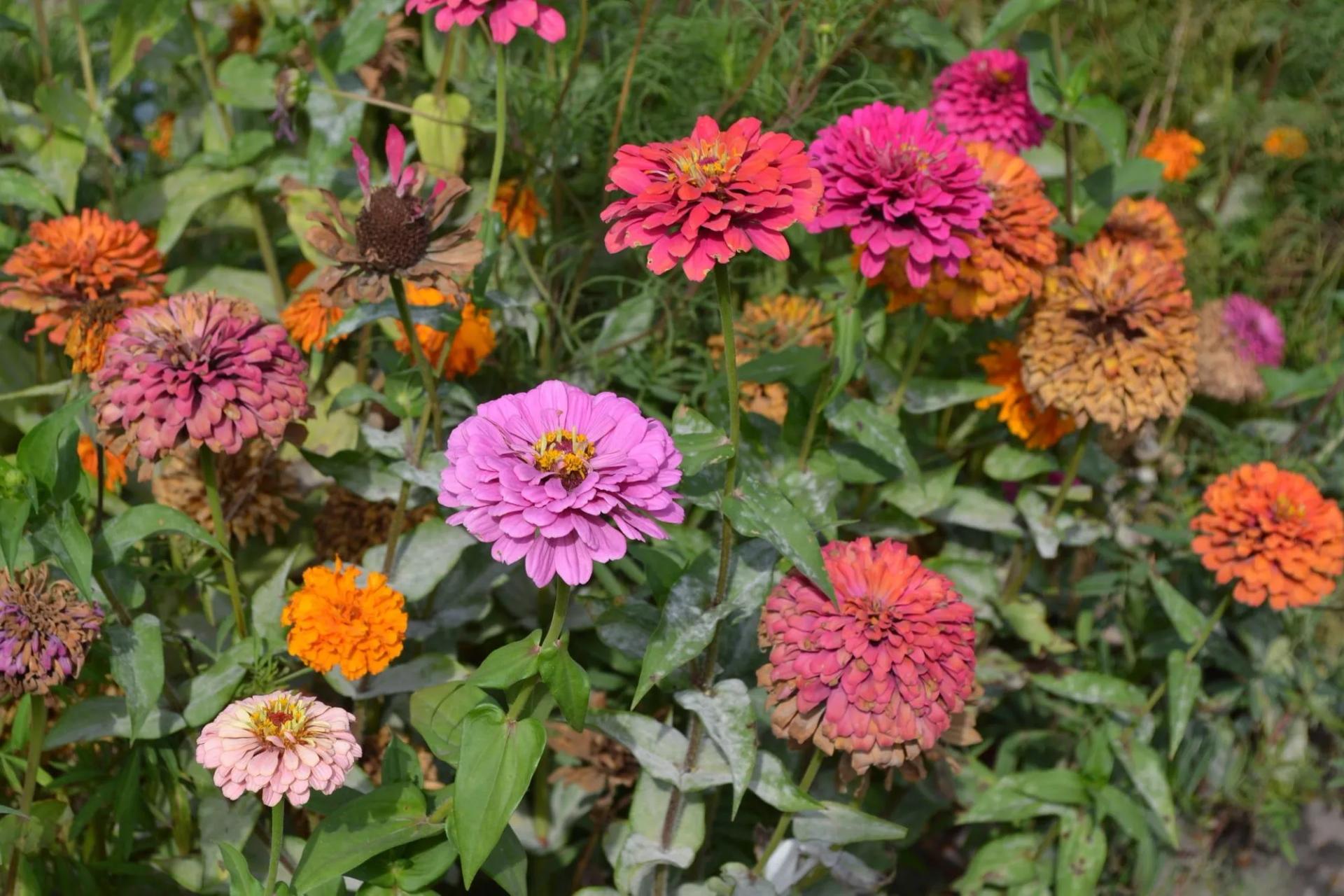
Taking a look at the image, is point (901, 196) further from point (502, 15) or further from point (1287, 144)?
point (1287, 144)

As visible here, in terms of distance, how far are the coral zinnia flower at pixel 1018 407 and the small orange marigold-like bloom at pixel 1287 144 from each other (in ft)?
3.35

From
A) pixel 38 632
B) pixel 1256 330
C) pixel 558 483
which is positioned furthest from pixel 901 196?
pixel 1256 330

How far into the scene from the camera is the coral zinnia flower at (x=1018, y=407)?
5.14 ft

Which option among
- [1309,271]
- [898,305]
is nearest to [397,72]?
[898,305]

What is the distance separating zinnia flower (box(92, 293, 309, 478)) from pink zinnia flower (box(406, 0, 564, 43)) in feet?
1.28

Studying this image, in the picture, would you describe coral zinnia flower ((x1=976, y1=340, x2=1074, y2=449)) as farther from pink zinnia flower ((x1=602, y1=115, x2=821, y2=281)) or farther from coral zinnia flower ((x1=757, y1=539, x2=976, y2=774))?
pink zinnia flower ((x1=602, y1=115, x2=821, y2=281))

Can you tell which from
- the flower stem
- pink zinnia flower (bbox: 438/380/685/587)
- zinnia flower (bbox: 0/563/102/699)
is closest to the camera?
pink zinnia flower (bbox: 438/380/685/587)

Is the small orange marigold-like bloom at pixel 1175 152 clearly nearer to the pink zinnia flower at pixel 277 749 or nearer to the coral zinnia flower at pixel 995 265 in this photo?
the coral zinnia flower at pixel 995 265

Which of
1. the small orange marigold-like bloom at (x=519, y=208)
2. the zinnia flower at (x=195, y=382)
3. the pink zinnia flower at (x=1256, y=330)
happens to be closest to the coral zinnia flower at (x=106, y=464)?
the zinnia flower at (x=195, y=382)

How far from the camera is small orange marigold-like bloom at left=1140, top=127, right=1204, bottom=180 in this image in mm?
2049

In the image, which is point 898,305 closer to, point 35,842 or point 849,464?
point 849,464

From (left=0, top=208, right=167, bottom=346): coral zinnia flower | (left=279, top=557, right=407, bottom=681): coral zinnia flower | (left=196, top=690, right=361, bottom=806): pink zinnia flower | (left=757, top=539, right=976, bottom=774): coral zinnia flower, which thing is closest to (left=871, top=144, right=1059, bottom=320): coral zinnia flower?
(left=757, top=539, right=976, bottom=774): coral zinnia flower

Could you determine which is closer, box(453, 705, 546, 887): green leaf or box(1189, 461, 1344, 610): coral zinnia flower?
box(453, 705, 546, 887): green leaf

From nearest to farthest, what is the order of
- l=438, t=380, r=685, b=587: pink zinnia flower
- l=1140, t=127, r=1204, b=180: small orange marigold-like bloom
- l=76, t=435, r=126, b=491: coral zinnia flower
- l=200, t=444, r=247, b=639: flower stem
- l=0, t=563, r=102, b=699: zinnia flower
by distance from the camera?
l=438, t=380, r=685, b=587: pink zinnia flower
l=0, t=563, r=102, b=699: zinnia flower
l=200, t=444, r=247, b=639: flower stem
l=76, t=435, r=126, b=491: coral zinnia flower
l=1140, t=127, r=1204, b=180: small orange marigold-like bloom
